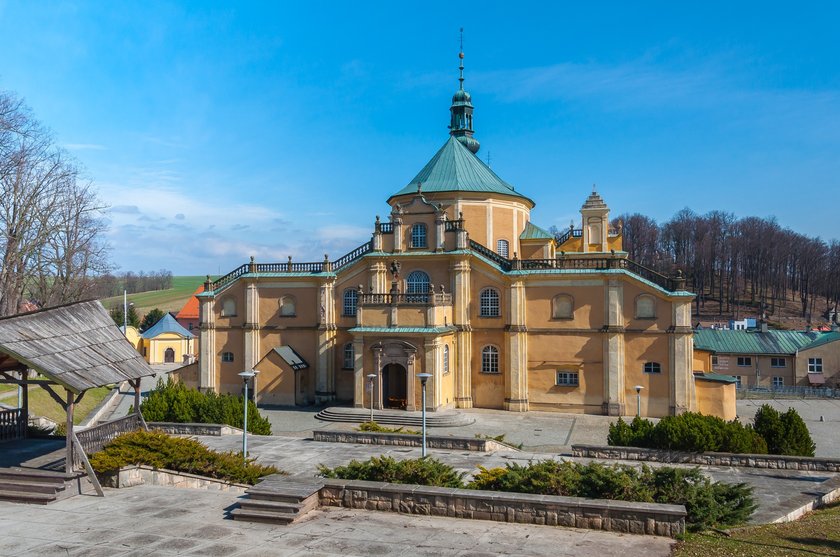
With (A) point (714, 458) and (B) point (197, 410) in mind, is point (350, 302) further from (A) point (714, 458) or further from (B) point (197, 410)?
(A) point (714, 458)

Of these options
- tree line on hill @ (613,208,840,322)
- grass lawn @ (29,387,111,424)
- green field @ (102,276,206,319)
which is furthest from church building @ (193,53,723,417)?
green field @ (102,276,206,319)

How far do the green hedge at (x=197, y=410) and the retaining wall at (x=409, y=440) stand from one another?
13.7 feet

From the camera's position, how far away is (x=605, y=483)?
14500mm

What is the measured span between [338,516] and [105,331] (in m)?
10.2

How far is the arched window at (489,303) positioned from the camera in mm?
39781

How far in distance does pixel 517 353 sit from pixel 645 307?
25.8 ft

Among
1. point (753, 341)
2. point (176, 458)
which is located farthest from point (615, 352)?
point (176, 458)

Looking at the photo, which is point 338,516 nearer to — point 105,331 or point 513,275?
point 105,331

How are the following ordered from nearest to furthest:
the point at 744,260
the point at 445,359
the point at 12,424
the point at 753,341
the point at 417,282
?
the point at 12,424 → the point at 445,359 → the point at 417,282 → the point at 753,341 → the point at 744,260

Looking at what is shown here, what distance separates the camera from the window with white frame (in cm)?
3691

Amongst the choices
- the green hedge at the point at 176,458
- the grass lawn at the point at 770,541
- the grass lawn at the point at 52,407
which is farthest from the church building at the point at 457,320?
the grass lawn at the point at 770,541

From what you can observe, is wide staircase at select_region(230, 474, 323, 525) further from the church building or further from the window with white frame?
the window with white frame

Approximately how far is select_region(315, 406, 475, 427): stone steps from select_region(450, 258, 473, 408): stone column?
138 inches

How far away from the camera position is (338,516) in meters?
14.8
